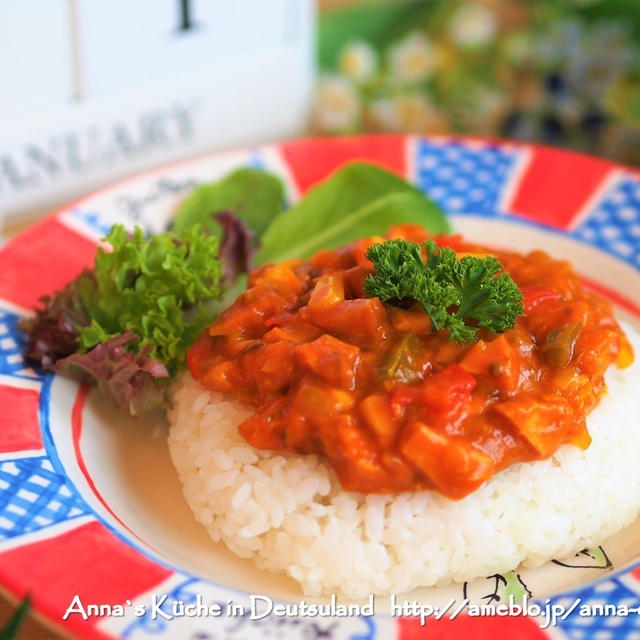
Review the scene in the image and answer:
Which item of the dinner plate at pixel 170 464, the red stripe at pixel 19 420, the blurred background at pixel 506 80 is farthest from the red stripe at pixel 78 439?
the blurred background at pixel 506 80

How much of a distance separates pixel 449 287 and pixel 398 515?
→ 0.74m

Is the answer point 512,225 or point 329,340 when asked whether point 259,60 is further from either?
point 329,340

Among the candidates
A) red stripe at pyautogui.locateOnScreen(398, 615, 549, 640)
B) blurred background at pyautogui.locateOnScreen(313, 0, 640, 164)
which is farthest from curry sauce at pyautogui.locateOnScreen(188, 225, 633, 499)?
blurred background at pyautogui.locateOnScreen(313, 0, 640, 164)

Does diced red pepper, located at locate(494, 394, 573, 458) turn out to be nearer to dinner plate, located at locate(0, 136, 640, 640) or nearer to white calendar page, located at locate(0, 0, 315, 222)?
dinner plate, located at locate(0, 136, 640, 640)

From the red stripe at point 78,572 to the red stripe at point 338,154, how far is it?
2457 millimetres

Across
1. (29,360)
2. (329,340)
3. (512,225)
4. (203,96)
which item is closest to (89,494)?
(29,360)

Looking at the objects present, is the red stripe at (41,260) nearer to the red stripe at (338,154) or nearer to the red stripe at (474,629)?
the red stripe at (338,154)

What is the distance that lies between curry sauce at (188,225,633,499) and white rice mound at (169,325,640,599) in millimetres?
135

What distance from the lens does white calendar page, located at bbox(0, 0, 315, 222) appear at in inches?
176

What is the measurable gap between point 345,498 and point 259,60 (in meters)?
3.24

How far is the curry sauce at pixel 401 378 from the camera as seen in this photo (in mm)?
2721

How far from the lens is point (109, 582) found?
2504 mm

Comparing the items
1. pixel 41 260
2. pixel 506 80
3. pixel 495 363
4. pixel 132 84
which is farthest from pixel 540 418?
pixel 506 80

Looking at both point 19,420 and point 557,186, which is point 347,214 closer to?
point 557,186
